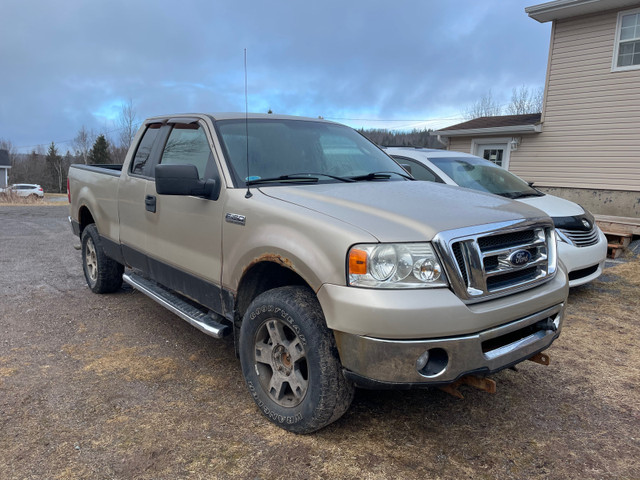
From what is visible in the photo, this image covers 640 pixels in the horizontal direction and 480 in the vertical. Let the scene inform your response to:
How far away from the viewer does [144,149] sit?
466 cm

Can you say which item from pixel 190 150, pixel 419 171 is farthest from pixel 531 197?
pixel 190 150

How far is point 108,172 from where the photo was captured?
5.07m

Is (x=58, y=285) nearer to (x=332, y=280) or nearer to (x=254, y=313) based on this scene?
(x=254, y=313)

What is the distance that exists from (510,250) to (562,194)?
11752 millimetres

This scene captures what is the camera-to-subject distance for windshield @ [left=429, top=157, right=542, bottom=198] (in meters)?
6.52

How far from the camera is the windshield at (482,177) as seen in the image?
652cm

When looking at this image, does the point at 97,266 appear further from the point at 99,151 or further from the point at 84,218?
the point at 99,151

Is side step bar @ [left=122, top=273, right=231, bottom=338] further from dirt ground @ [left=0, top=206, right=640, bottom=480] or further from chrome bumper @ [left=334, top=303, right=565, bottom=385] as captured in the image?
chrome bumper @ [left=334, top=303, right=565, bottom=385]

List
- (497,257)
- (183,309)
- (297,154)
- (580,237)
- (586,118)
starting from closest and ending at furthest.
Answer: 1. (497,257)
2. (297,154)
3. (183,309)
4. (580,237)
5. (586,118)

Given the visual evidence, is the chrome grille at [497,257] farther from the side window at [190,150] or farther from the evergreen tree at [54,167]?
the evergreen tree at [54,167]

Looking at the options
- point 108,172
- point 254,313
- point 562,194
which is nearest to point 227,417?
point 254,313

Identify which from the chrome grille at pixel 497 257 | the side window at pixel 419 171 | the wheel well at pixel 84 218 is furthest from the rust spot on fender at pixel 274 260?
the side window at pixel 419 171

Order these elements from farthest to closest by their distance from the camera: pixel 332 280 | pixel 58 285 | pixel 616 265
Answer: pixel 616 265 → pixel 58 285 → pixel 332 280

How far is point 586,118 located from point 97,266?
480 inches
